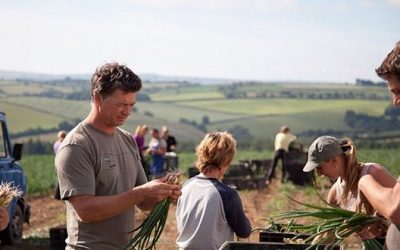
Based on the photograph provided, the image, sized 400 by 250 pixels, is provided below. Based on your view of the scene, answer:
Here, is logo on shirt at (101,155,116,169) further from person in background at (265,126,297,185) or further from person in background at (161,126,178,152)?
person in background at (265,126,297,185)

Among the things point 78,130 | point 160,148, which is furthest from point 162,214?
point 160,148

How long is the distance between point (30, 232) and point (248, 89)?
10945 centimetres

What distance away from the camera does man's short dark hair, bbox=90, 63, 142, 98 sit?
14.0ft

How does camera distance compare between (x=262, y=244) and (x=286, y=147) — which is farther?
(x=286, y=147)

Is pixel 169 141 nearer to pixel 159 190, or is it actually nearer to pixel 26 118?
pixel 159 190

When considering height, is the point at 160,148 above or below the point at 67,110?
above

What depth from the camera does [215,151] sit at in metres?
5.12

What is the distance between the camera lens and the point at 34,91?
10094 centimetres

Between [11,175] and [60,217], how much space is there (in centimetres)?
544

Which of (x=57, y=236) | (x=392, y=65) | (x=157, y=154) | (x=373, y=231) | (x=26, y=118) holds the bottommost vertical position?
(x=26, y=118)

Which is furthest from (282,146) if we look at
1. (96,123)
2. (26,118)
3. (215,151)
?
(26,118)

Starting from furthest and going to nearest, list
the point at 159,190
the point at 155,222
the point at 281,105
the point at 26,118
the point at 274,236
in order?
the point at 281,105 < the point at 26,118 < the point at 274,236 < the point at 155,222 < the point at 159,190

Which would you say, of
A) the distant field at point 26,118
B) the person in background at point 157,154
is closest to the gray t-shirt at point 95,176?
the person in background at point 157,154

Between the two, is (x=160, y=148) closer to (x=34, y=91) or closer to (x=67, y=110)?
(x=67, y=110)
